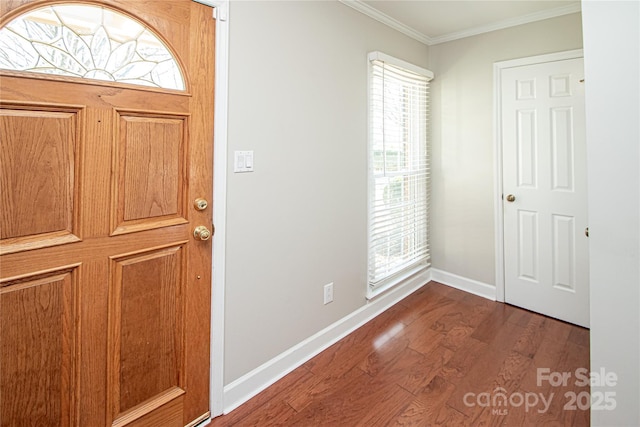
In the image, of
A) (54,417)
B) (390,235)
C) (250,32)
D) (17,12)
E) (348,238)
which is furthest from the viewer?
(390,235)

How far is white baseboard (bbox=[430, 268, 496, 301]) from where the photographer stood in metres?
2.96

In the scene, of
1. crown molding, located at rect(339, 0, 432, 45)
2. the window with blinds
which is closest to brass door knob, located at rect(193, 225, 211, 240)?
the window with blinds

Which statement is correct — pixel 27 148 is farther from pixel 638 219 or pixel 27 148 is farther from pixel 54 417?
pixel 638 219

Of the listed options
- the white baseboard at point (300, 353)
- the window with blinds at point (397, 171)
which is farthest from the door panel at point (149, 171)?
the window with blinds at point (397, 171)

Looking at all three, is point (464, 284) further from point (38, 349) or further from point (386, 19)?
point (38, 349)

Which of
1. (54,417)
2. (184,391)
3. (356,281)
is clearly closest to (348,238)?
(356,281)

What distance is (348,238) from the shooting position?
233 centimetres

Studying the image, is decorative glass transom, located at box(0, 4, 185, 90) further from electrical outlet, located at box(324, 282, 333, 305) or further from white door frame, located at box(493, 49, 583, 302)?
white door frame, located at box(493, 49, 583, 302)

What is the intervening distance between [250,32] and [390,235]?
6.08 feet

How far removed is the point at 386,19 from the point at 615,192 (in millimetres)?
2063

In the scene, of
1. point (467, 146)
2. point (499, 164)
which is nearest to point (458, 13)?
point (467, 146)

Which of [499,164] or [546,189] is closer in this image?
[546,189]

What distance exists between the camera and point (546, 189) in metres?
2.59

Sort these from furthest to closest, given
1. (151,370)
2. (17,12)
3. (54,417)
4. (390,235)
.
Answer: (390,235), (151,370), (54,417), (17,12)
